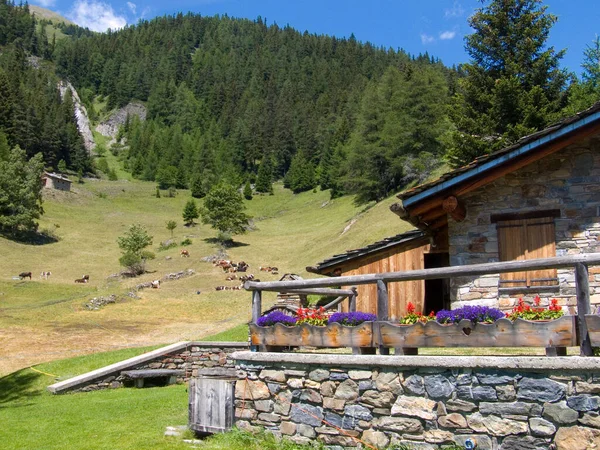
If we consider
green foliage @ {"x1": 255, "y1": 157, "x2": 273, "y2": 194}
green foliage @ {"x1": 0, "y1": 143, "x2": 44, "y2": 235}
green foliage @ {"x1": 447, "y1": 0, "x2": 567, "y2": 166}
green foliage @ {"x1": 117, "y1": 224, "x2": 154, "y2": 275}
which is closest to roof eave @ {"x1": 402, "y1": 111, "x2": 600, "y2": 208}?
green foliage @ {"x1": 447, "y1": 0, "x2": 567, "y2": 166}

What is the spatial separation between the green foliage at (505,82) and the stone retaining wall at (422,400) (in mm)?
27515

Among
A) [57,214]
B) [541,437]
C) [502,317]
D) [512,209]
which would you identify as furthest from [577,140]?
[57,214]

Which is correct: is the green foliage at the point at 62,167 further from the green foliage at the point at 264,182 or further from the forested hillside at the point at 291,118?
the green foliage at the point at 264,182

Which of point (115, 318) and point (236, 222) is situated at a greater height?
point (236, 222)

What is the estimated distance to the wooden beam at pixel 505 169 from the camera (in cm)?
1058

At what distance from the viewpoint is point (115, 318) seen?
31266 mm

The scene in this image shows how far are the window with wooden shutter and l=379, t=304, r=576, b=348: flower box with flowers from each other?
16.5 ft

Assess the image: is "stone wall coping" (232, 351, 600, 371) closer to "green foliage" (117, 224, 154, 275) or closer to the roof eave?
the roof eave

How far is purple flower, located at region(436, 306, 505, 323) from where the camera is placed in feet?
21.3

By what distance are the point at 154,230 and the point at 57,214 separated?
14258 millimetres

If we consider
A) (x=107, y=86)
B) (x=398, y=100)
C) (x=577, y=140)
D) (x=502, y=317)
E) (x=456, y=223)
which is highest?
(x=107, y=86)

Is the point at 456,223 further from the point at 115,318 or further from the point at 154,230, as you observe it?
the point at 154,230

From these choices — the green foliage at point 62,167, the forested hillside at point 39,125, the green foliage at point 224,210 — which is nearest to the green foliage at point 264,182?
the forested hillside at point 39,125

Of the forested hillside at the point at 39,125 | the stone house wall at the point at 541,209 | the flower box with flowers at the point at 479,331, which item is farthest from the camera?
the forested hillside at the point at 39,125
